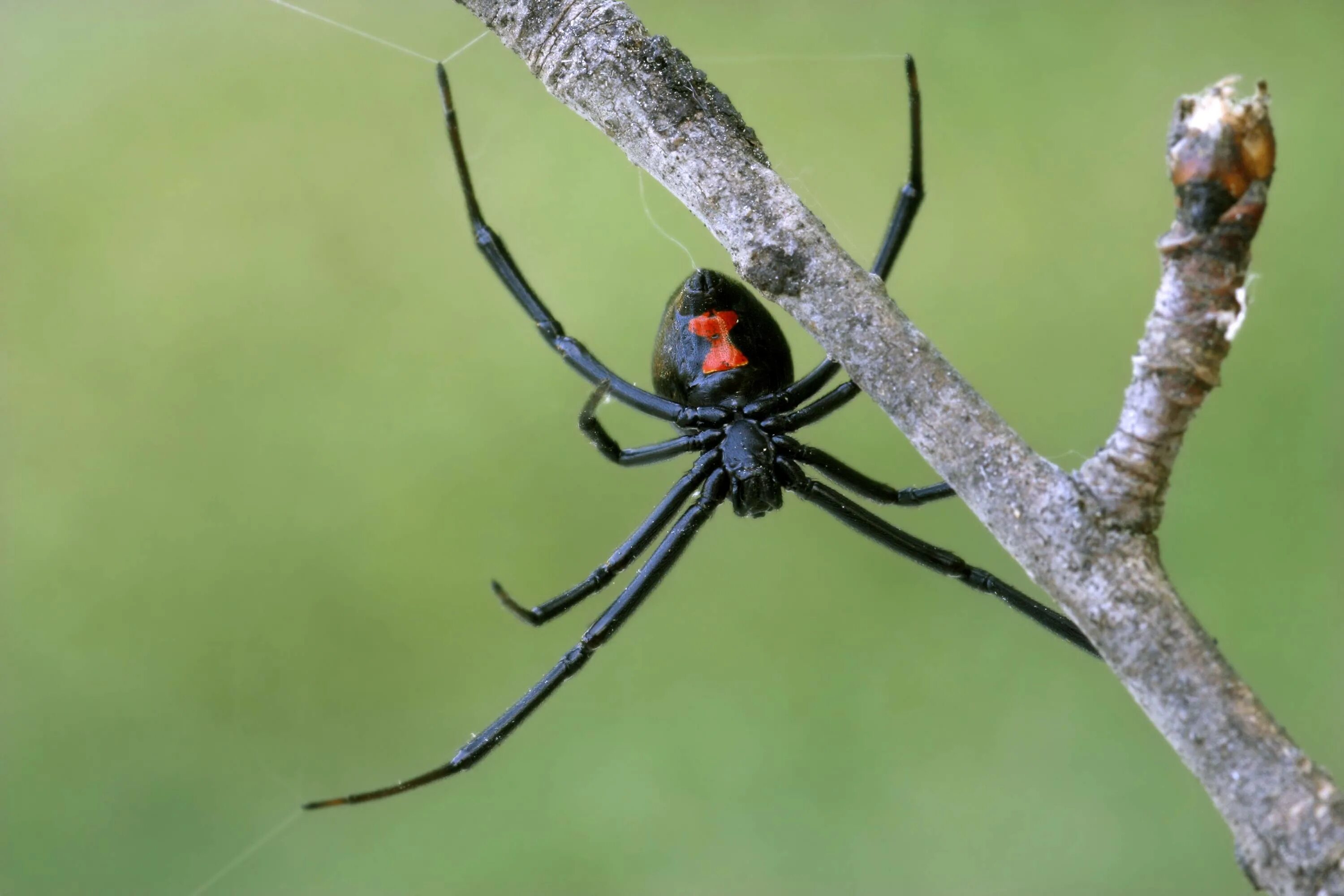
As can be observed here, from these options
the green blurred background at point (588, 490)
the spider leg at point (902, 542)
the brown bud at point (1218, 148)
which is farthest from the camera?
the green blurred background at point (588, 490)

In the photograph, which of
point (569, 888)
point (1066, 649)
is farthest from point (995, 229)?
point (569, 888)

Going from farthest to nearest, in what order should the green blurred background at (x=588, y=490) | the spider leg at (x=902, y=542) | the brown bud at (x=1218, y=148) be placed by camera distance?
the green blurred background at (x=588, y=490)
the spider leg at (x=902, y=542)
the brown bud at (x=1218, y=148)

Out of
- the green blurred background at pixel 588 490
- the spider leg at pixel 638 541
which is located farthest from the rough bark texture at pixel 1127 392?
the green blurred background at pixel 588 490

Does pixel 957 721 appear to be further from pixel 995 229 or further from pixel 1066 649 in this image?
pixel 995 229

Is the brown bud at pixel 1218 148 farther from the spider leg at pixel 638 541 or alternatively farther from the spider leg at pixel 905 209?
the spider leg at pixel 638 541

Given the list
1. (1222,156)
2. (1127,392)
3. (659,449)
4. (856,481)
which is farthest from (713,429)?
(1222,156)

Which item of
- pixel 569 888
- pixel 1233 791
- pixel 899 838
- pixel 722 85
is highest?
pixel 722 85

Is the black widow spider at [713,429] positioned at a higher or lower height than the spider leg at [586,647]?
higher
